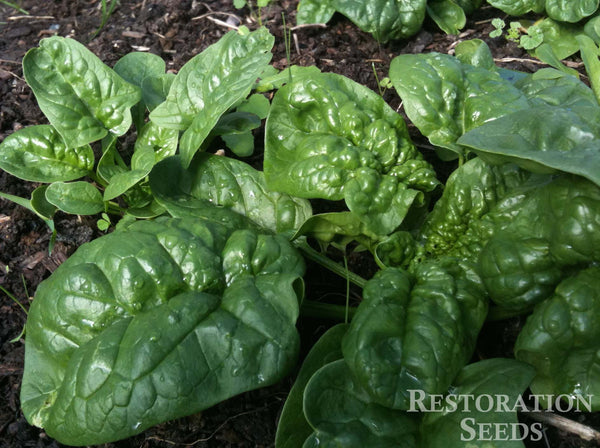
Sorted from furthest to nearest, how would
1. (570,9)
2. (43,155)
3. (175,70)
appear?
(175,70)
(570,9)
(43,155)

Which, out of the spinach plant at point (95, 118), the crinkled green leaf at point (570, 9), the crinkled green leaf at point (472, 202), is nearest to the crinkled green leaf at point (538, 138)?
the crinkled green leaf at point (472, 202)

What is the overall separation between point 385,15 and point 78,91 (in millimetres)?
1825

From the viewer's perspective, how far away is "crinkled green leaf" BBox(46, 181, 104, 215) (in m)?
2.57

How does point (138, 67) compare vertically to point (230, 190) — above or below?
above

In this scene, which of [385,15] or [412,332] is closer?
[412,332]

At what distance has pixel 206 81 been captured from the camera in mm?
2654

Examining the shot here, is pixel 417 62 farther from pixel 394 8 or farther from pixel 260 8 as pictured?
pixel 260 8

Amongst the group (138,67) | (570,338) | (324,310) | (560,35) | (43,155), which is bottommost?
(324,310)

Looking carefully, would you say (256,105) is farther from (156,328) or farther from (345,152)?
(156,328)

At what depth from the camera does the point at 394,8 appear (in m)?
3.46

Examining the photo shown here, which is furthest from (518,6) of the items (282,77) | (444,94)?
(282,77)

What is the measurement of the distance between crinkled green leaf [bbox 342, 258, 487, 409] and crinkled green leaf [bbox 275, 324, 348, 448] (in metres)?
0.19

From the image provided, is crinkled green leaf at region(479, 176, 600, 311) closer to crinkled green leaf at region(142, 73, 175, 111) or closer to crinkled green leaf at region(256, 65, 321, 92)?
crinkled green leaf at region(256, 65, 321, 92)

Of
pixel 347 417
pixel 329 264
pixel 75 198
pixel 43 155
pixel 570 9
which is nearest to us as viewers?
pixel 347 417
